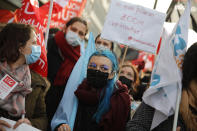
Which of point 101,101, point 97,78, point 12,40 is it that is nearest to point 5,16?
point 12,40

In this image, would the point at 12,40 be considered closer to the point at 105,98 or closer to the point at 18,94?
the point at 18,94

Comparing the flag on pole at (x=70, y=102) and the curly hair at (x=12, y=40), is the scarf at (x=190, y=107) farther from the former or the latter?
the curly hair at (x=12, y=40)

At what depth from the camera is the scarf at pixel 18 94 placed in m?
1.87

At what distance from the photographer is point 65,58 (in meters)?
3.21

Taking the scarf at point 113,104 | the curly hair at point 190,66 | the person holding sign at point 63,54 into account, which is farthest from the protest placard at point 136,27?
the curly hair at point 190,66

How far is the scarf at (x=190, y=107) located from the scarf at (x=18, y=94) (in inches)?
47.7

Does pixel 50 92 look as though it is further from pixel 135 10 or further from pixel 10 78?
pixel 135 10

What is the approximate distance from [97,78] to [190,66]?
82 cm

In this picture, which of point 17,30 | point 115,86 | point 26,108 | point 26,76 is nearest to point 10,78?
point 26,76

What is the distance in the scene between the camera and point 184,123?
1778 mm

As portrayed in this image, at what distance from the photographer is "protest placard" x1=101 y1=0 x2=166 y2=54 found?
3584 millimetres

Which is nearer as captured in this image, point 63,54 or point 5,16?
point 63,54

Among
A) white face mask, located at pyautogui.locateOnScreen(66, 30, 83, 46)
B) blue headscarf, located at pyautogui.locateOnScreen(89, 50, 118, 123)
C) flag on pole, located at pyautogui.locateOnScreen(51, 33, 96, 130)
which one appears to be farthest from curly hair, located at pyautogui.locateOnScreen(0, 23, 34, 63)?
white face mask, located at pyautogui.locateOnScreen(66, 30, 83, 46)

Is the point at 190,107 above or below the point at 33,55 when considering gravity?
below
